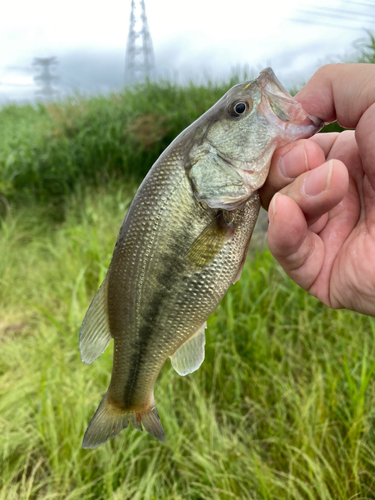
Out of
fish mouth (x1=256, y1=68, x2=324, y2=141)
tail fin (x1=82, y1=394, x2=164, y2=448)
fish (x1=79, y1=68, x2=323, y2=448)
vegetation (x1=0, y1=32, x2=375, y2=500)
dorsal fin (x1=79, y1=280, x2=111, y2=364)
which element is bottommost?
vegetation (x1=0, y1=32, x2=375, y2=500)

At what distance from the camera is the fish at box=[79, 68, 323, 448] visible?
1.34 metres

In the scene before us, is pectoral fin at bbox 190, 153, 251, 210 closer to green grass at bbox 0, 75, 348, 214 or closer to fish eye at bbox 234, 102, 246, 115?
fish eye at bbox 234, 102, 246, 115

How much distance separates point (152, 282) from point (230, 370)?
2.11m

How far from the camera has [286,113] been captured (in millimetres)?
1316

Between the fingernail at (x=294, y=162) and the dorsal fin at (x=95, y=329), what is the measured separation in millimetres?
849

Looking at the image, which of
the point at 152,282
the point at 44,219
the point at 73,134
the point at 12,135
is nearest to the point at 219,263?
the point at 152,282

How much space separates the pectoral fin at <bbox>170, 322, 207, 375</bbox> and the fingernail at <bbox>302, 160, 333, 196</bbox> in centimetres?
68

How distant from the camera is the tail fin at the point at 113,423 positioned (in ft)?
4.90

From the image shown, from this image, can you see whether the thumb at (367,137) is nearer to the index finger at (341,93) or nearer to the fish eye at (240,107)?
the index finger at (341,93)

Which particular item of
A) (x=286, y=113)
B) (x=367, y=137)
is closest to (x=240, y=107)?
(x=286, y=113)

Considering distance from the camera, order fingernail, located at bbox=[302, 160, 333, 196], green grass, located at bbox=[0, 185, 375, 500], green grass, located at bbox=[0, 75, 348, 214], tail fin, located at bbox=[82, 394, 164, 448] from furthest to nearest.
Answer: green grass, located at bbox=[0, 75, 348, 214] < green grass, located at bbox=[0, 185, 375, 500] < tail fin, located at bbox=[82, 394, 164, 448] < fingernail, located at bbox=[302, 160, 333, 196]

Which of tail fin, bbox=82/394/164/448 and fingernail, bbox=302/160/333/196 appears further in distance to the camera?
tail fin, bbox=82/394/164/448

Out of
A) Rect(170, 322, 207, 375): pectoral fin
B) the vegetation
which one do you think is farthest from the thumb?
the vegetation

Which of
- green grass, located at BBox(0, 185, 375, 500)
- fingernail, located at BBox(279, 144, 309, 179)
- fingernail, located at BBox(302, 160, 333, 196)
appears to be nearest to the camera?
fingernail, located at BBox(302, 160, 333, 196)
